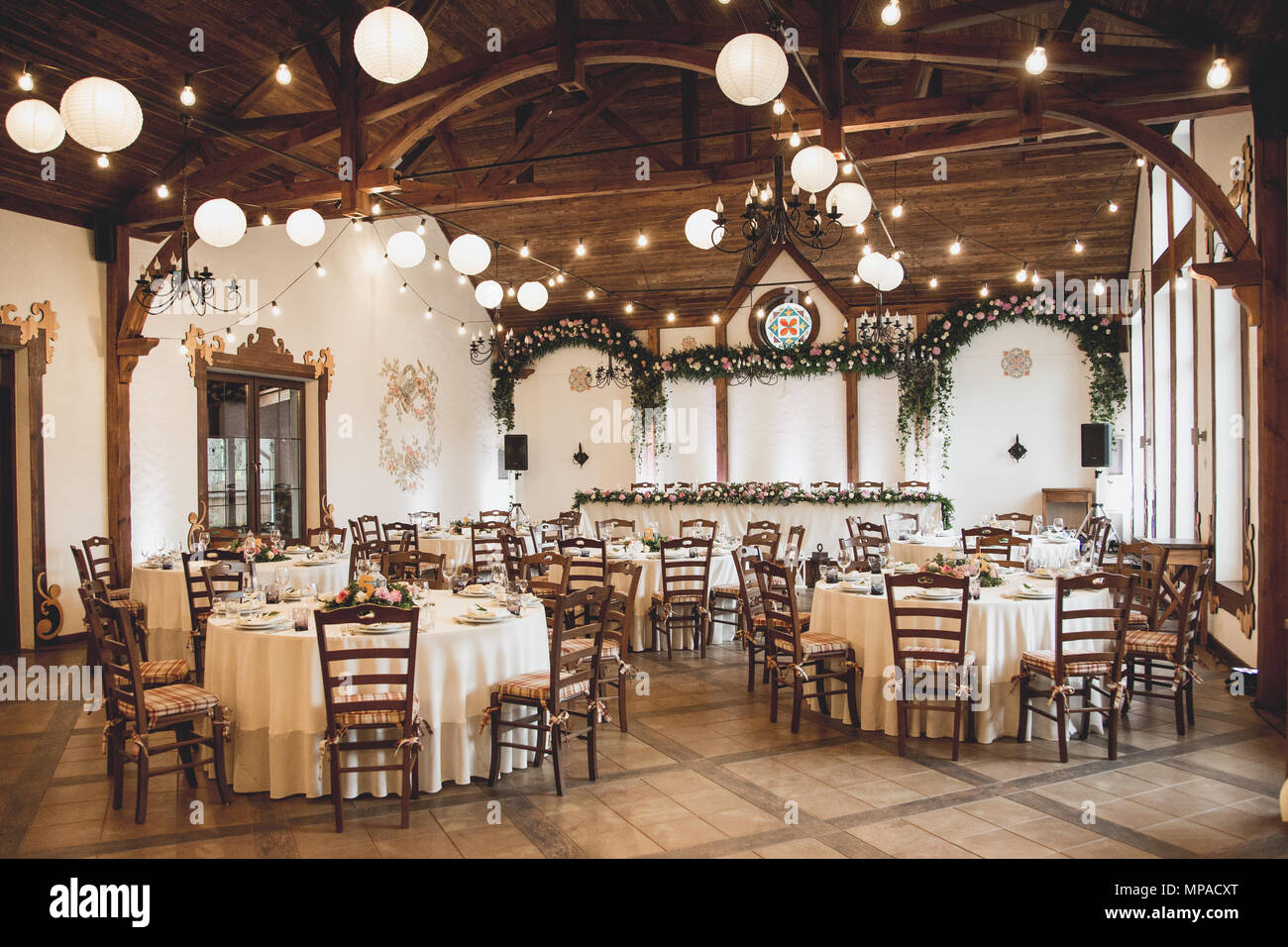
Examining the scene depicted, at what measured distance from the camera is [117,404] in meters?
8.36

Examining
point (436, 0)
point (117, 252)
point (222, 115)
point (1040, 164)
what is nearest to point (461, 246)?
point (436, 0)

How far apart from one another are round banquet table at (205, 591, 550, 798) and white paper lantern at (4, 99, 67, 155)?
108 inches

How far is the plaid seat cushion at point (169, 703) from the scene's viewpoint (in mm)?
4234

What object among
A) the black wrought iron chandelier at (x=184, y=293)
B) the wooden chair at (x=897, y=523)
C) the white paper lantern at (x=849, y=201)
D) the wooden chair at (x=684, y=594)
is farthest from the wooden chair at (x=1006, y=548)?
the black wrought iron chandelier at (x=184, y=293)

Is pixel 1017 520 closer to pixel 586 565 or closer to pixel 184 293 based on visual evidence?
pixel 586 565

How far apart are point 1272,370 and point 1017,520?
5721mm

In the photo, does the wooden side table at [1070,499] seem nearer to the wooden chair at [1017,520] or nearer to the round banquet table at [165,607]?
the wooden chair at [1017,520]

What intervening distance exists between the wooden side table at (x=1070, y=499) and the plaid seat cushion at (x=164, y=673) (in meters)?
11.2

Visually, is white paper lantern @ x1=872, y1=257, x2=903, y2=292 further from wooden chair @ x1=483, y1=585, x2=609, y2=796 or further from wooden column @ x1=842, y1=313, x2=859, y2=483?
wooden column @ x1=842, y1=313, x2=859, y2=483

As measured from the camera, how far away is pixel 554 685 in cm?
442

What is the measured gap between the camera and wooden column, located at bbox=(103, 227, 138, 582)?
8.33 metres

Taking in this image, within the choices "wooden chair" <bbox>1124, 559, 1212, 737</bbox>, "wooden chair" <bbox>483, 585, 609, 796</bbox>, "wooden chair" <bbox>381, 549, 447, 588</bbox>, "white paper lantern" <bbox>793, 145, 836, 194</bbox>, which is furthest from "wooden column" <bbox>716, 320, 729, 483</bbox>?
"wooden chair" <bbox>483, 585, 609, 796</bbox>

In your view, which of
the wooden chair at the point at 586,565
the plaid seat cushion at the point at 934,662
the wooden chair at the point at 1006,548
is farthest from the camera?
the wooden chair at the point at 1006,548

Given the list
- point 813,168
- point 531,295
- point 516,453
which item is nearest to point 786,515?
point 516,453
